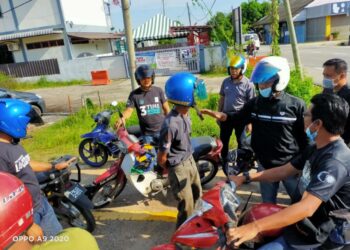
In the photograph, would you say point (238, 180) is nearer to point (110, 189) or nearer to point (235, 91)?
point (110, 189)

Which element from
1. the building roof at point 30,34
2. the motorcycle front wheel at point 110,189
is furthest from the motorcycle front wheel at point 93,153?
the building roof at point 30,34

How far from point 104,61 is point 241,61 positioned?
51.5 feet

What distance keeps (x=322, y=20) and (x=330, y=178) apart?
40098 millimetres

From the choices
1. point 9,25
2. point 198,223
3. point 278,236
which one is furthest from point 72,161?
point 9,25

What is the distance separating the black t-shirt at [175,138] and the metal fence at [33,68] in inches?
732

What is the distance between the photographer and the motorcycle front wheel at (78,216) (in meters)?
3.42

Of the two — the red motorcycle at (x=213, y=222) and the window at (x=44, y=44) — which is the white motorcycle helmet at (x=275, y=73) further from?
the window at (x=44, y=44)

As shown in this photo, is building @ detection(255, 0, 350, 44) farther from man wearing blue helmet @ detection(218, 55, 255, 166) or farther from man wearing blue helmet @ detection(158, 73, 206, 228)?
man wearing blue helmet @ detection(158, 73, 206, 228)

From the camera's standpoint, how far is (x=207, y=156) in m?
4.35

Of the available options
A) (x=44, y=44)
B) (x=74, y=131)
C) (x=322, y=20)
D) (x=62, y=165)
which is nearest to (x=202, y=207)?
(x=62, y=165)

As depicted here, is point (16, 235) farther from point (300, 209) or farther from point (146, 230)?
point (146, 230)

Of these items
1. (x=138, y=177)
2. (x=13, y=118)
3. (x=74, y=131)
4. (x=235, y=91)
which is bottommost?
(x=74, y=131)

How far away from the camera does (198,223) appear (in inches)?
71.7

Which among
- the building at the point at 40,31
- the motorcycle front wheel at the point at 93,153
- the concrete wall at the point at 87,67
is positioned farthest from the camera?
the building at the point at 40,31
